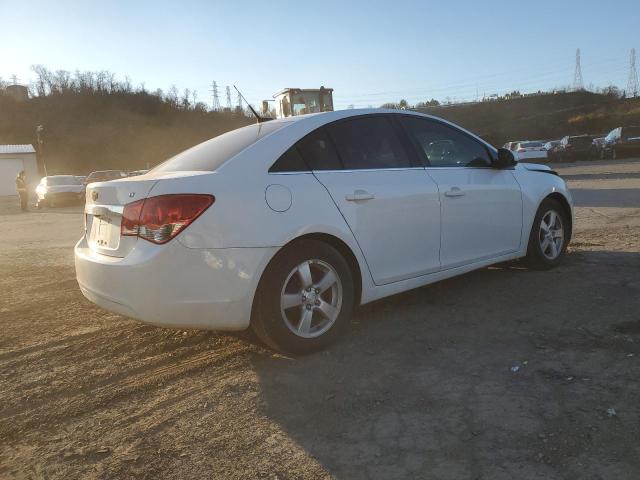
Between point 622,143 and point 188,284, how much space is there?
35684 mm

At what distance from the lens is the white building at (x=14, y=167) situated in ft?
164

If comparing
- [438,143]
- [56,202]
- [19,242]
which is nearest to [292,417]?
[438,143]

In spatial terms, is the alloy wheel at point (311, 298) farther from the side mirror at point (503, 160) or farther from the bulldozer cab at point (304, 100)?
the bulldozer cab at point (304, 100)

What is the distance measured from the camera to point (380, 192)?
3.95m

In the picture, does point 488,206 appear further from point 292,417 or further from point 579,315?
point 292,417

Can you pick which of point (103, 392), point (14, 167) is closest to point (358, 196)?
point (103, 392)

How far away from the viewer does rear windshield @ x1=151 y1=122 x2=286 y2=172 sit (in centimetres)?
363

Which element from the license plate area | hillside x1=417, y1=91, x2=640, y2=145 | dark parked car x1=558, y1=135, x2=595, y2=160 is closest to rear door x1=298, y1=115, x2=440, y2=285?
the license plate area

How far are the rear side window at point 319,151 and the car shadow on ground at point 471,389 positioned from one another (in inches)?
48.8

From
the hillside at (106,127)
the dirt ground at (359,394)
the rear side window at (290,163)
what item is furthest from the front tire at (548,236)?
the hillside at (106,127)

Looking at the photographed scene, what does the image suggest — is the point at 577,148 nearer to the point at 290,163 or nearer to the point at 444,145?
the point at 444,145

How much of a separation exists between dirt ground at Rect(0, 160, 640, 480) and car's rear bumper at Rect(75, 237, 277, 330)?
1.28ft

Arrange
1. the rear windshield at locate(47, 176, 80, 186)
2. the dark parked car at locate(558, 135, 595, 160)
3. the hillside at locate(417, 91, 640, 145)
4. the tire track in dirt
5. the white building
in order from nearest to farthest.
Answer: the tire track in dirt < the rear windshield at locate(47, 176, 80, 186) < the dark parked car at locate(558, 135, 595, 160) < the white building < the hillside at locate(417, 91, 640, 145)

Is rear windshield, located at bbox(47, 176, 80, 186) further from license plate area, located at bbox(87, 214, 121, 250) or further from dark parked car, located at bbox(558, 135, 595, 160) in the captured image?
dark parked car, located at bbox(558, 135, 595, 160)
